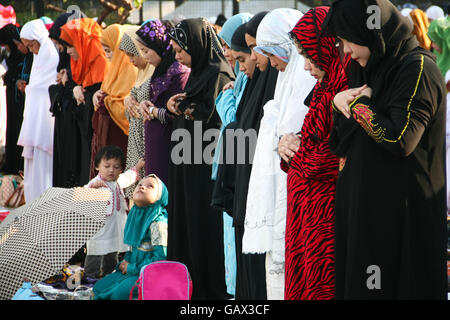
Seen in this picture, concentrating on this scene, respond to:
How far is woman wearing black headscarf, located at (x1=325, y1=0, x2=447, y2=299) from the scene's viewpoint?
275cm

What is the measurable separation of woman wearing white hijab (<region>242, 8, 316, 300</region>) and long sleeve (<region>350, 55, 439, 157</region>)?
78cm

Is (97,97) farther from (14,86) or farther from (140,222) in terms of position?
(14,86)

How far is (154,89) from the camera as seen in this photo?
5660 mm

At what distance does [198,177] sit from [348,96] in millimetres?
2276

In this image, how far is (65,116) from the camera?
7.47 m

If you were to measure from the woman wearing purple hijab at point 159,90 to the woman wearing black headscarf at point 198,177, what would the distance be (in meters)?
0.41

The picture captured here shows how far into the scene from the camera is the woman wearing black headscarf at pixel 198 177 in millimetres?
4988

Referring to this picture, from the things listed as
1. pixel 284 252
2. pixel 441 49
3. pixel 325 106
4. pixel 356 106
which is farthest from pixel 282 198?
pixel 441 49

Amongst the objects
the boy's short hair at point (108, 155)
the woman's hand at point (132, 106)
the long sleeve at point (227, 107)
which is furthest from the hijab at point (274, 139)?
the woman's hand at point (132, 106)

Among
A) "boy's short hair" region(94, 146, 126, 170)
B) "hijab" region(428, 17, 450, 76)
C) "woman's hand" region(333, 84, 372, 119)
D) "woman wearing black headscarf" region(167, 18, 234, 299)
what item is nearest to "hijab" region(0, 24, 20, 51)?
"boy's short hair" region(94, 146, 126, 170)

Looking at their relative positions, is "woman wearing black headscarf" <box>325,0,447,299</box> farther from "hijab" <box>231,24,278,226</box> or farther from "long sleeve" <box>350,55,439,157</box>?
"hijab" <box>231,24,278,226</box>

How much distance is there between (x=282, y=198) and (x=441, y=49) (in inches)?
166

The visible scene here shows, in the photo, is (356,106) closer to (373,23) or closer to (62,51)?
(373,23)

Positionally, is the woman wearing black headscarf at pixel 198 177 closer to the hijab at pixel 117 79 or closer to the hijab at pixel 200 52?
the hijab at pixel 200 52
